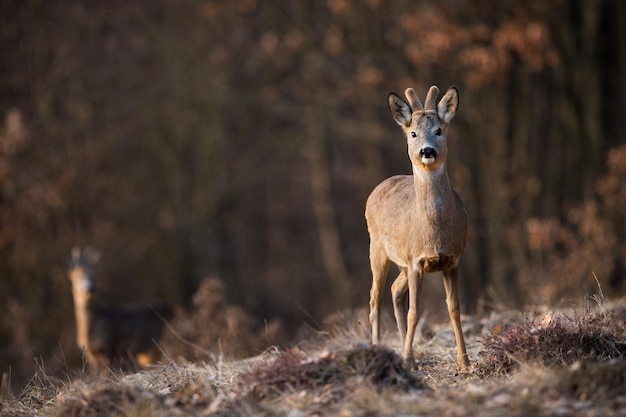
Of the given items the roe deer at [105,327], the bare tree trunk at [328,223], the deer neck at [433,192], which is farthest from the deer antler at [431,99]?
the bare tree trunk at [328,223]

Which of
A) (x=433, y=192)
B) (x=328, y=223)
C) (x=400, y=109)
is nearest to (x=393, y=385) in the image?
(x=433, y=192)

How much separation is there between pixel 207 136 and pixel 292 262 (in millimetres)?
7863

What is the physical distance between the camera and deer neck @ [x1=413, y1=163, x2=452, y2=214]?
289 inches

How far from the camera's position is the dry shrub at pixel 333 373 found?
6449 mm

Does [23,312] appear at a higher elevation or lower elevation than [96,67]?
lower

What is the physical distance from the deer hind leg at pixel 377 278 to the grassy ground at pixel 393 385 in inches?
17.8

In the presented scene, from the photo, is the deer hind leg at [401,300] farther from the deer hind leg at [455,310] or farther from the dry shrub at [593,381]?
the dry shrub at [593,381]

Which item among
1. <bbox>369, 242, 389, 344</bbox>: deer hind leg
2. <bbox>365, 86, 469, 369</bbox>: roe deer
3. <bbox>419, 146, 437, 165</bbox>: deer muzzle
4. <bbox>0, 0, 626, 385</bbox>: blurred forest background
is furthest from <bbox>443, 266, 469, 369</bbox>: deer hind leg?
<bbox>0, 0, 626, 385</bbox>: blurred forest background

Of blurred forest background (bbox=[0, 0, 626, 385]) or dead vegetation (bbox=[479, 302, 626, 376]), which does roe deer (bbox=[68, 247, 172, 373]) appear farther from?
dead vegetation (bbox=[479, 302, 626, 376])

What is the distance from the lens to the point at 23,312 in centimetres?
1784

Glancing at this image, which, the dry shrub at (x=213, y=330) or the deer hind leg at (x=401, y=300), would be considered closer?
the deer hind leg at (x=401, y=300)

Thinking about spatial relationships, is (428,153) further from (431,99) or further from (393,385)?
(393,385)

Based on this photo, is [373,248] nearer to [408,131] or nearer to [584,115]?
A: [408,131]

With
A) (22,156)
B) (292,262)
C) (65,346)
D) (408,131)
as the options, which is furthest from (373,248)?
(292,262)
